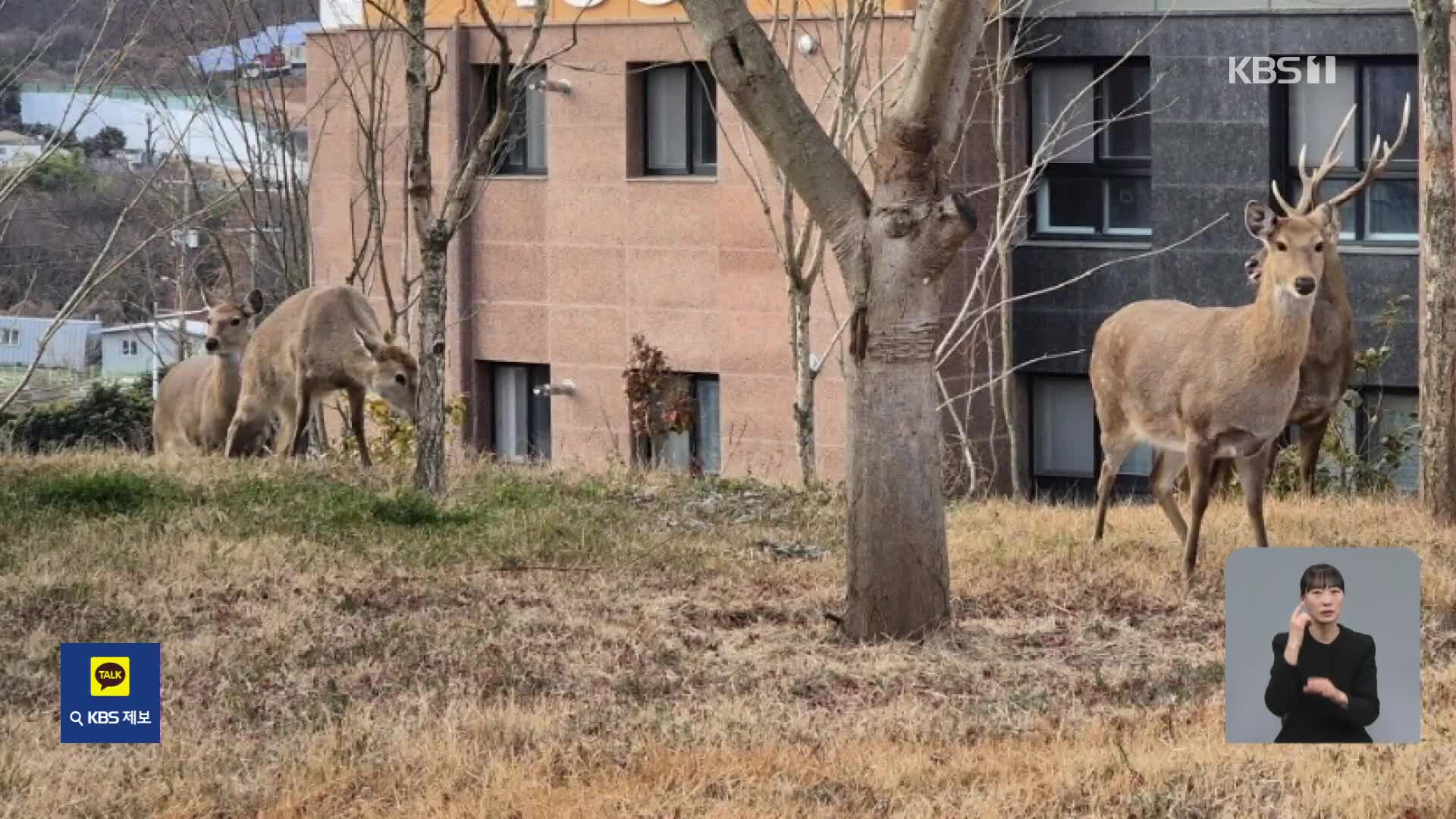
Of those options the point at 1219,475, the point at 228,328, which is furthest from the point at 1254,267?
the point at 228,328

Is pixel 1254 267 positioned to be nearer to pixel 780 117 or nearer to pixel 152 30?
pixel 780 117

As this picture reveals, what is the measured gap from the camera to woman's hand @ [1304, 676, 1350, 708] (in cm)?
689

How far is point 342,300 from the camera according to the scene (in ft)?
58.7

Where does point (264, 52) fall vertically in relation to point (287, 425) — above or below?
above

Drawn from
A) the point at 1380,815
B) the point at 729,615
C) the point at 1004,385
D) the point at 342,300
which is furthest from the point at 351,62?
the point at 1380,815

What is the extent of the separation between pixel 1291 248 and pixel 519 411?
20.3 metres

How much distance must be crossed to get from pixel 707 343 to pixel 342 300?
1169 cm

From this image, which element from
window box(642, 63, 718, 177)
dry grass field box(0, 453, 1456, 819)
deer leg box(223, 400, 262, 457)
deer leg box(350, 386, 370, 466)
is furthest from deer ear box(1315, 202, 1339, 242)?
window box(642, 63, 718, 177)

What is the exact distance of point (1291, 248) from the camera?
12438mm

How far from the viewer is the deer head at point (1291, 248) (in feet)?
40.6

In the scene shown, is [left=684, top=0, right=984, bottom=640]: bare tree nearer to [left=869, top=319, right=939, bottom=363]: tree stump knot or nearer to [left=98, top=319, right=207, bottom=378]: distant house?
[left=869, top=319, right=939, bottom=363]: tree stump knot

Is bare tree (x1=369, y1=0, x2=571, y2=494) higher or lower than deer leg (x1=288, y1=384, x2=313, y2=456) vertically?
higher

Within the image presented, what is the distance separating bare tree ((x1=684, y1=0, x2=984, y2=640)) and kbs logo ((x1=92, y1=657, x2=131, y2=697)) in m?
3.30

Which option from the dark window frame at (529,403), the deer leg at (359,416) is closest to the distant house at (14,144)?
the dark window frame at (529,403)
